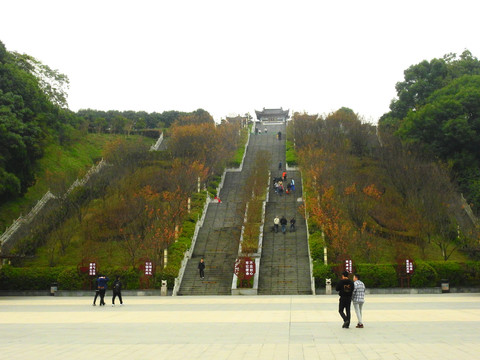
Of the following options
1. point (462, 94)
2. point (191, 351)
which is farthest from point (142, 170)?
point (191, 351)

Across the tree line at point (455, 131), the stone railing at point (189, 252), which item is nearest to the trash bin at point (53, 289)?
the stone railing at point (189, 252)

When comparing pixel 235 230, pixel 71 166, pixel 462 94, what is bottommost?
pixel 235 230

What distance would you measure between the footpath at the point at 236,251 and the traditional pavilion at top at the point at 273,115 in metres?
45.9

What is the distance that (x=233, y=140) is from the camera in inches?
2053

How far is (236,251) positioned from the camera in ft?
93.9

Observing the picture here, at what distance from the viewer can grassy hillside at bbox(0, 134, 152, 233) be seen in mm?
34750

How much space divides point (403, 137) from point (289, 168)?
36.4 feet

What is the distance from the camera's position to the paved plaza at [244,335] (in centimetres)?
775

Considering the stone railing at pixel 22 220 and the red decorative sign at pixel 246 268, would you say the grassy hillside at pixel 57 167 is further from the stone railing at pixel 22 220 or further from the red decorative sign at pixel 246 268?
the red decorative sign at pixel 246 268

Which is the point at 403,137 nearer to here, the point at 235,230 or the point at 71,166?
the point at 235,230

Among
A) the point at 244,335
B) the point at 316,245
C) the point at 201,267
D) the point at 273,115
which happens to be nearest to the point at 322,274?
the point at 316,245

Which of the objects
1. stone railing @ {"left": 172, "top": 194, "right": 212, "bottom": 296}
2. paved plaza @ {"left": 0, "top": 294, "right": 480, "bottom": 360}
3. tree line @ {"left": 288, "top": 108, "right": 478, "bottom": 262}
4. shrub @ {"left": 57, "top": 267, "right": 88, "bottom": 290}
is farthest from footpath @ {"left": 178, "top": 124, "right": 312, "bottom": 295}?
paved plaza @ {"left": 0, "top": 294, "right": 480, "bottom": 360}

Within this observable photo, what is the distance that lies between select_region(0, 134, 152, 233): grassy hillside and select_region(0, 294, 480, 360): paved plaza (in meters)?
22.1

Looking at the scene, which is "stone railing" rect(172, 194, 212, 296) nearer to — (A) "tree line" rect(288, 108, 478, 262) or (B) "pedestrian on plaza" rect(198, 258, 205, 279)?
(B) "pedestrian on plaza" rect(198, 258, 205, 279)
